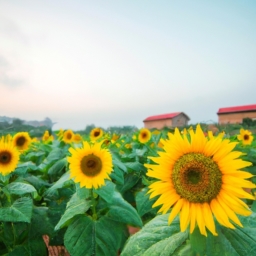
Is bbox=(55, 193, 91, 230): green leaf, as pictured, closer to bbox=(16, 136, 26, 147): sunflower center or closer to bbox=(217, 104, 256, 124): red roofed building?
bbox=(16, 136, 26, 147): sunflower center

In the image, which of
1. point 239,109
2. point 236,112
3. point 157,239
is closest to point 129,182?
point 157,239

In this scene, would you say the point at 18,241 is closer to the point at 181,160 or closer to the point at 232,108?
the point at 181,160

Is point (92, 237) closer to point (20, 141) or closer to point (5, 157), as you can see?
point (5, 157)

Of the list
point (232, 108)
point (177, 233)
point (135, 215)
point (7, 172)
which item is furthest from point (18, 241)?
point (232, 108)

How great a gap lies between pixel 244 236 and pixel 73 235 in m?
1.16

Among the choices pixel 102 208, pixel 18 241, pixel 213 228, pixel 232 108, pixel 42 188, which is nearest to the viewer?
pixel 213 228

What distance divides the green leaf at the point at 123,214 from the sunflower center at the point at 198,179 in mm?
933

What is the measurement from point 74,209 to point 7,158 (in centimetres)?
100

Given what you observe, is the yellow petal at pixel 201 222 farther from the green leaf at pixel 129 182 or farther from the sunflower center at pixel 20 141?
the sunflower center at pixel 20 141

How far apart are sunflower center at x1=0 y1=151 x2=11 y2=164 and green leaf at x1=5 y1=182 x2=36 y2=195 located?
346 mm

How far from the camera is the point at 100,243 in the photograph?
196 centimetres

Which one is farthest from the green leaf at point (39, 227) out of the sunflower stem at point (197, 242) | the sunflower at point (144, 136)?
the sunflower at point (144, 136)

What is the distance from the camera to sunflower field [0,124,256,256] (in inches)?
42.8

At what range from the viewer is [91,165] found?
2.26 meters
